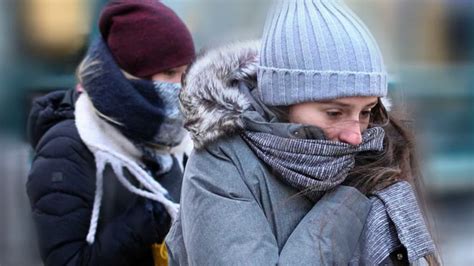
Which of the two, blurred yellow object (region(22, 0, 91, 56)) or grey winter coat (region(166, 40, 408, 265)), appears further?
blurred yellow object (region(22, 0, 91, 56))

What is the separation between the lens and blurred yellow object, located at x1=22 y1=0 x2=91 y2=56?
155 inches

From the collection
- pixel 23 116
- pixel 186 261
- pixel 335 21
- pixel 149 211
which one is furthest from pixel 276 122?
pixel 23 116

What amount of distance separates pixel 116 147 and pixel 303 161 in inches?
37.9

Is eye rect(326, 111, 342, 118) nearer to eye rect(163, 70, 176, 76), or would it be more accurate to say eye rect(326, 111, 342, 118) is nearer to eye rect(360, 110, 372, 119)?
eye rect(360, 110, 372, 119)

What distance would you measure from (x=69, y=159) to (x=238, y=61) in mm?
800

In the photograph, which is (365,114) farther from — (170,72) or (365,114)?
(170,72)

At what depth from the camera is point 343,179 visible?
4.82 ft

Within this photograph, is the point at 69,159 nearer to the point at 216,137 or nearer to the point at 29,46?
the point at 216,137

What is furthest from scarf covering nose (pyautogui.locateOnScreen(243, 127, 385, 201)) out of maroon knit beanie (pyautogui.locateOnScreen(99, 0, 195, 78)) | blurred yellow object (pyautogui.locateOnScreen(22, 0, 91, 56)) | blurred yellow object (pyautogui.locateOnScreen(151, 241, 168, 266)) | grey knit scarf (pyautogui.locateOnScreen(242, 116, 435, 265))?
blurred yellow object (pyautogui.locateOnScreen(22, 0, 91, 56))

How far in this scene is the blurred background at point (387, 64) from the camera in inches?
152

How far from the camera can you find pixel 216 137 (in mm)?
1479

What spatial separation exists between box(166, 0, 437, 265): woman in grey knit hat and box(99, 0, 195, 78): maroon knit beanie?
0.83 meters

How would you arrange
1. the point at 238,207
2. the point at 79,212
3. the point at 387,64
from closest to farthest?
the point at 238,207 → the point at 79,212 → the point at 387,64

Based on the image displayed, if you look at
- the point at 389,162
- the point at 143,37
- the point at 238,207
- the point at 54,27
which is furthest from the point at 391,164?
the point at 54,27
